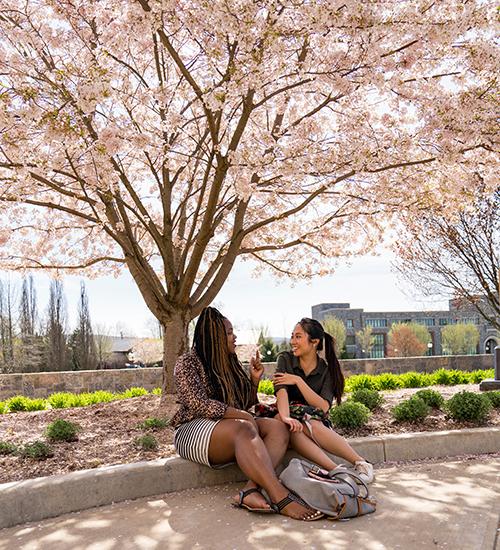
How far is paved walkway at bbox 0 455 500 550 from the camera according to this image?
2852 mm

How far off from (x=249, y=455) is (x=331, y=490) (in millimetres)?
476

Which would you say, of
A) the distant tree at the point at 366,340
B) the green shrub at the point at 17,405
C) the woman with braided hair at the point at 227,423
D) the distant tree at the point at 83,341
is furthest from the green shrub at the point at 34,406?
the distant tree at the point at 366,340

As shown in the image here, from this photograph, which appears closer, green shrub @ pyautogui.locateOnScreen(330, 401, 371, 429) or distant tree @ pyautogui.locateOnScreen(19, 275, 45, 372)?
green shrub @ pyautogui.locateOnScreen(330, 401, 371, 429)

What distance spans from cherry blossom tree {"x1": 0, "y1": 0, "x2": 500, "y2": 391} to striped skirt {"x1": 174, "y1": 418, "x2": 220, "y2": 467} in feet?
7.60

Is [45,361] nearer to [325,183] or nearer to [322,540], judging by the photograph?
[325,183]

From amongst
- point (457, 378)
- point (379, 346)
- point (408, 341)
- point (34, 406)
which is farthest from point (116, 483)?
point (379, 346)

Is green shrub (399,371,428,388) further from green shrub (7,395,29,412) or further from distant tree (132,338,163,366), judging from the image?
distant tree (132,338,163,366)

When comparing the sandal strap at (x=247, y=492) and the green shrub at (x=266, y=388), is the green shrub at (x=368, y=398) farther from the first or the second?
the sandal strap at (x=247, y=492)

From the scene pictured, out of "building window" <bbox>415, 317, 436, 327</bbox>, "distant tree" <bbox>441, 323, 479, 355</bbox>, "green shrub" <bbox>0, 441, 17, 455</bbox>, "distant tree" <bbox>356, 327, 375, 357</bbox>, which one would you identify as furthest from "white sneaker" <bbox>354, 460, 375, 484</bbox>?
"building window" <bbox>415, 317, 436, 327</bbox>

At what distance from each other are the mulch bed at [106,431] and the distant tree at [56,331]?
1829 cm

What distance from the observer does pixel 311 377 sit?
4.18 m

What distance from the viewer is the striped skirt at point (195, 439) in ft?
11.9

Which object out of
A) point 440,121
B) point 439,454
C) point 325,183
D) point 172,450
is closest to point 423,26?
point 440,121

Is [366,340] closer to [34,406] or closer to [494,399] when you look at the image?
[34,406]
